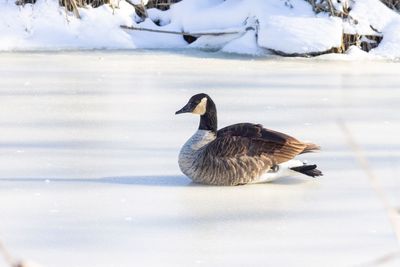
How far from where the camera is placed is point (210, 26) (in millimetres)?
11945

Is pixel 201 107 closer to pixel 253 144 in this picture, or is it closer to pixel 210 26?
pixel 253 144

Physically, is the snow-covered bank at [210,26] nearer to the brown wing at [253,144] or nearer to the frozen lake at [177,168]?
the frozen lake at [177,168]

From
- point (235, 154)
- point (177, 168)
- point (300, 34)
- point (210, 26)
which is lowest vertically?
point (210, 26)

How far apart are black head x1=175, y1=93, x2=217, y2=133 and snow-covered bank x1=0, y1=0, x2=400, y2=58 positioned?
5.53 m

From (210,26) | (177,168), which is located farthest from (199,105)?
(210,26)

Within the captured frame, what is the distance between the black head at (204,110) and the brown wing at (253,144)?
70 millimetres

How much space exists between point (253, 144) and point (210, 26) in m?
6.71

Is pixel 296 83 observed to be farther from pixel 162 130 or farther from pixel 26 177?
pixel 26 177

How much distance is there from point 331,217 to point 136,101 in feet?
12.0

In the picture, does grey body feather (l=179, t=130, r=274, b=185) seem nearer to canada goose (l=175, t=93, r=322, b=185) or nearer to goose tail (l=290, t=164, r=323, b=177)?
canada goose (l=175, t=93, r=322, b=185)

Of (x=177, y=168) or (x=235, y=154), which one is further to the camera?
(x=177, y=168)

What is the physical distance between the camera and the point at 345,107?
7879 mm

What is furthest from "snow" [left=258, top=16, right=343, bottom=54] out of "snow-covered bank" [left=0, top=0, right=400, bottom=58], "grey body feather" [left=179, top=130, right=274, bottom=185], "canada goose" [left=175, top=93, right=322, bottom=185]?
"grey body feather" [left=179, top=130, right=274, bottom=185]

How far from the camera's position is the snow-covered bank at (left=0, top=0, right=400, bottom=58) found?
11.1 metres
